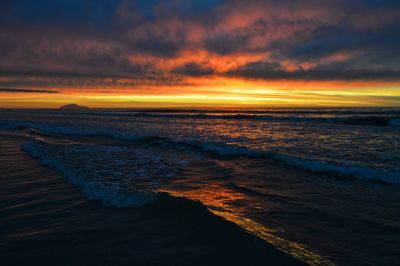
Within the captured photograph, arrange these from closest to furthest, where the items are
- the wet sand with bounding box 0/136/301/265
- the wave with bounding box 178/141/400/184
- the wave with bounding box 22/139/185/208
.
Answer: the wet sand with bounding box 0/136/301/265 < the wave with bounding box 22/139/185/208 < the wave with bounding box 178/141/400/184

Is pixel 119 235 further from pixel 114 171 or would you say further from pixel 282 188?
pixel 114 171

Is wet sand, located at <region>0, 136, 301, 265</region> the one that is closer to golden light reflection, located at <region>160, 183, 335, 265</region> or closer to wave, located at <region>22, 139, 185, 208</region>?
golden light reflection, located at <region>160, 183, 335, 265</region>

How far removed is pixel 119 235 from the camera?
4.32 meters

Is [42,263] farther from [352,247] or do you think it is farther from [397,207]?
[397,207]

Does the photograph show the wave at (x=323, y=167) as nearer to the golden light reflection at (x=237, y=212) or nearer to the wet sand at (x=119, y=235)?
the golden light reflection at (x=237, y=212)

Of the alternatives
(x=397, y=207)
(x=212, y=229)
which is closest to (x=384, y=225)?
(x=397, y=207)

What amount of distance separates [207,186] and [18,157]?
29.8ft

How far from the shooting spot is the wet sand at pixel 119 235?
3.60 metres

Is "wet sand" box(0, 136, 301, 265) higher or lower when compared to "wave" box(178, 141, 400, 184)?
lower

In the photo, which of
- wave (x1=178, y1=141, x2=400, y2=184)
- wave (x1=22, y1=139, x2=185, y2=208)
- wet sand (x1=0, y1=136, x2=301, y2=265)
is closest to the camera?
wet sand (x1=0, y1=136, x2=301, y2=265)

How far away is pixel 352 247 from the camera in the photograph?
3869 millimetres

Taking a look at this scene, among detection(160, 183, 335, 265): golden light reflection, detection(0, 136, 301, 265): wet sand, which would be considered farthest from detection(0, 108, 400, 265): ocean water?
detection(0, 136, 301, 265): wet sand

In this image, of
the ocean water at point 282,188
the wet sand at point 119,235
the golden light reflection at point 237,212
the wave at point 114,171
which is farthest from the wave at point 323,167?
the wet sand at point 119,235

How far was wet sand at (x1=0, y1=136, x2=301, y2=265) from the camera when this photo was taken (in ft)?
11.8
